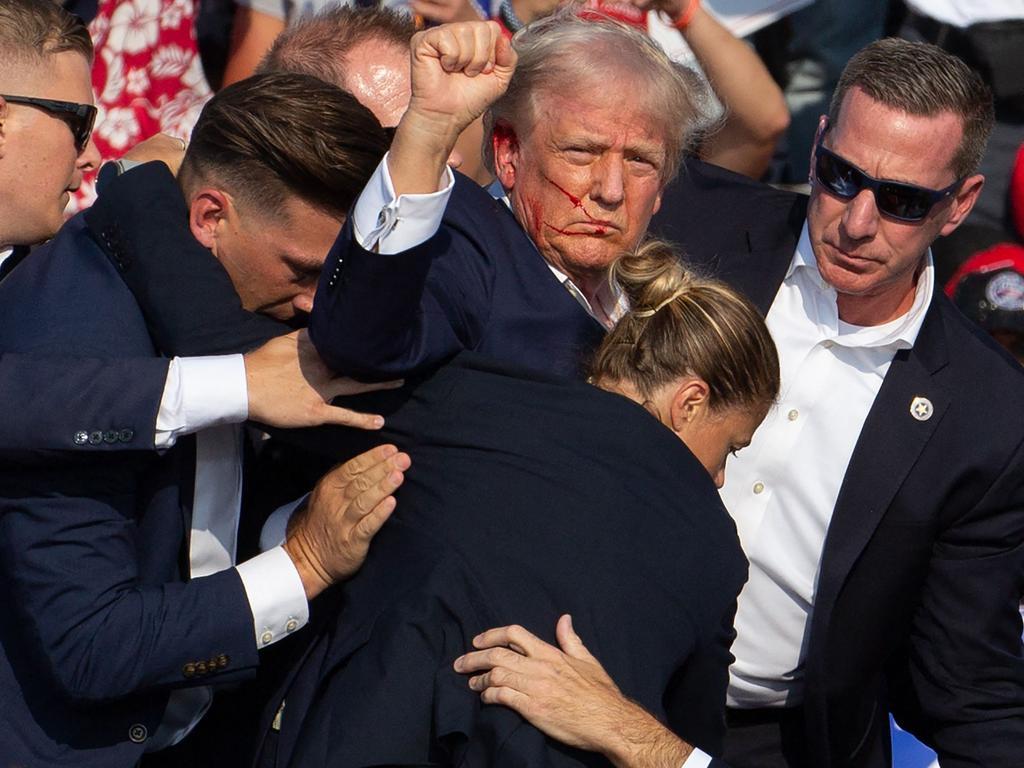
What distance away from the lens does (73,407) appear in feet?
7.92

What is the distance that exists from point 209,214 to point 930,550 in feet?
6.05

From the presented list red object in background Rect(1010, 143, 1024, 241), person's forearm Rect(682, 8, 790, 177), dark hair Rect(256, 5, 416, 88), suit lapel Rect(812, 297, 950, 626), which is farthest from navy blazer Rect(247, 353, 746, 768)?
red object in background Rect(1010, 143, 1024, 241)

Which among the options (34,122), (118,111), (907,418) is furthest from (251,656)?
(118,111)

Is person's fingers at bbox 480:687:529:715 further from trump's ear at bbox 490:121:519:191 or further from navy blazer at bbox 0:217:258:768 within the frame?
trump's ear at bbox 490:121:519:191

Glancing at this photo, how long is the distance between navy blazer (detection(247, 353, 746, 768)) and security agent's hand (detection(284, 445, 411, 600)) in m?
0.04

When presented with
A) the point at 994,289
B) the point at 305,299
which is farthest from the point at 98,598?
the point at 994,289

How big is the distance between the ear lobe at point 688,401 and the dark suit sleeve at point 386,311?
15.1 inches

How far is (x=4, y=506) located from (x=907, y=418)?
6.53ft

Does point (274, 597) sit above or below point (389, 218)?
below

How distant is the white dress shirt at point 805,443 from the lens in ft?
11.6

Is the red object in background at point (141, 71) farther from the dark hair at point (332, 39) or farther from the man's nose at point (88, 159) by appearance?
the man's nose at point (88, 159)

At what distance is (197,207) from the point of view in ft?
8.99

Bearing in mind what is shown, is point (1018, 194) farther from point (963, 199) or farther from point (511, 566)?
point (511, 566)

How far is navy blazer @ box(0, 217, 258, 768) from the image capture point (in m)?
2.46
